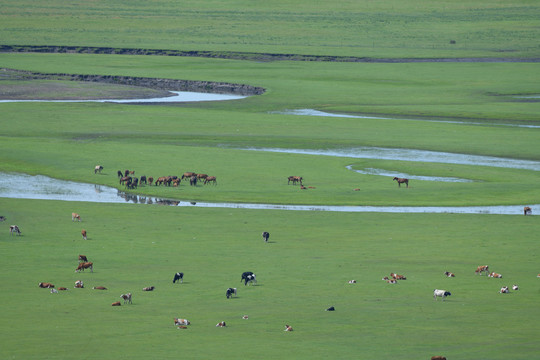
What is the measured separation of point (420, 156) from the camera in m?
45.8

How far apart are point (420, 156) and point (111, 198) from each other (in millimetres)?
17091

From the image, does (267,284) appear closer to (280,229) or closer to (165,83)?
(280,229)

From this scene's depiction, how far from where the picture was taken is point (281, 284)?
2169 cm

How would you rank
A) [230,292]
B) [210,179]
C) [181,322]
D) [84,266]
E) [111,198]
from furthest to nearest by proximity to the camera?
[210,179]
[111,198]
[84,266]
[230,292]
[181,322]

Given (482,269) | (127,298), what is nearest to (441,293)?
(482,269)

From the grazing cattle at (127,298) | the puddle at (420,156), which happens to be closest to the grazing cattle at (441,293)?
the grazing cattle at (127,298)

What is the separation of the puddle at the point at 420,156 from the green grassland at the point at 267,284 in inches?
496

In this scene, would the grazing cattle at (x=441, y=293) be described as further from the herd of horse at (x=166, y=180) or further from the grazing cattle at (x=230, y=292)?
the herd of horse at (x=166, y=180)

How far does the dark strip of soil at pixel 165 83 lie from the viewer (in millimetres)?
74250

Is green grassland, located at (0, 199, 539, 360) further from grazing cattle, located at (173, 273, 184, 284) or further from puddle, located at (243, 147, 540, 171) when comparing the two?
puddle, located at (243, 147, 540, 171)

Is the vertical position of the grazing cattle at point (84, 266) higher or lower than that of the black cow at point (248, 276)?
higher

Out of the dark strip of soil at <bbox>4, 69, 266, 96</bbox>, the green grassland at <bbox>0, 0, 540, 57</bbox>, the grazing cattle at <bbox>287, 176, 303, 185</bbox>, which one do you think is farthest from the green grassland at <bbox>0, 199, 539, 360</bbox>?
the green grassland at <bbox>0, 0, 540, 57</bbox>

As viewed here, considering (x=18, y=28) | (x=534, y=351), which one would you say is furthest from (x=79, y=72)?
(x=534, y=351)

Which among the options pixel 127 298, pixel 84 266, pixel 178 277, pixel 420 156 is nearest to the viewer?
pixel 127 298
